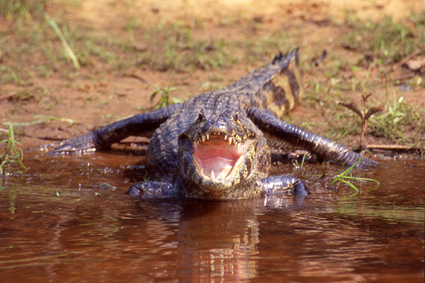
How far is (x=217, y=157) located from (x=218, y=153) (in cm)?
3

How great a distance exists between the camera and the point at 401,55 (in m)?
6.53

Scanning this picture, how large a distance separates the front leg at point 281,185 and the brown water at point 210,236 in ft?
0.48

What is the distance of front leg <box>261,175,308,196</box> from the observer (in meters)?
3.18

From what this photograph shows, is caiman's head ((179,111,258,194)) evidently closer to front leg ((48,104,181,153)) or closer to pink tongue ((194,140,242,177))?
pink tongue ((194,140,242,177))

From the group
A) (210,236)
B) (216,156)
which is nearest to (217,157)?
(216,156)

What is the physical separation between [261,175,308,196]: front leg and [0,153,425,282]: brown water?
0.15 meters

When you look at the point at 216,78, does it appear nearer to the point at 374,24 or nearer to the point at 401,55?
the point at 401,55

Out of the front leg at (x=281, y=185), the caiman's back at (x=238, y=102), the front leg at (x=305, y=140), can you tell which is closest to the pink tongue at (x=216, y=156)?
the caiman's back at (x=238, y=102)

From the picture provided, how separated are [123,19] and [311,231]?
27.2 ft

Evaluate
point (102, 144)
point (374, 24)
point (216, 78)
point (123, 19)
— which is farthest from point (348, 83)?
point (123, 19)

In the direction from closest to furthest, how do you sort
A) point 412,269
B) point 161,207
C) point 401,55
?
point 412,269 < point 161,207 < point 401,55

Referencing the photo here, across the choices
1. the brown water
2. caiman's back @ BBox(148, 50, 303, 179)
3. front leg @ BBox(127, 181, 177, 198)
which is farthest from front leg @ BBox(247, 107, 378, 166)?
front leg @ BBox(127, 181, 177, 198)

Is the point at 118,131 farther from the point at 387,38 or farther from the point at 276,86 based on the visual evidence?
the point at 387,38

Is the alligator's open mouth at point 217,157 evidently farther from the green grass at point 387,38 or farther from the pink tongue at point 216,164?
the green grass at point 387,38
